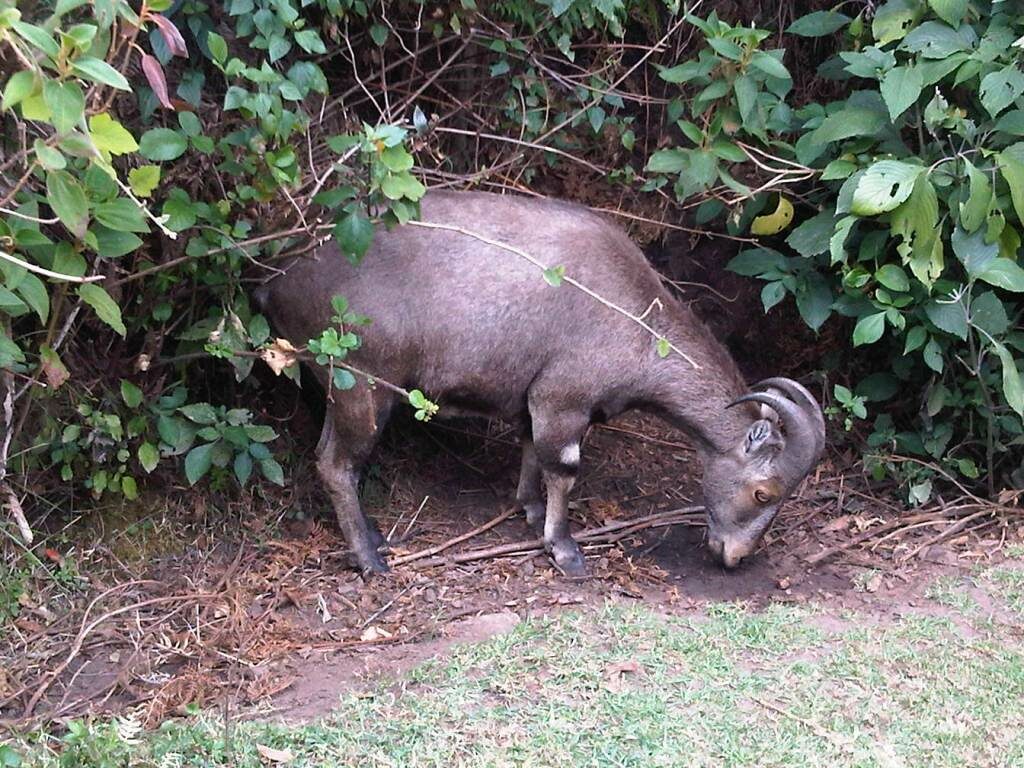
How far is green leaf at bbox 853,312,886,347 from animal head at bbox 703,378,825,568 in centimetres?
45

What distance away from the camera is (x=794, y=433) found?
573cm

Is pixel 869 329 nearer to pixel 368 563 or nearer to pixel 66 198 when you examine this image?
pixel 368 563

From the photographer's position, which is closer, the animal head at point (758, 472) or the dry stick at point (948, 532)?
the animal head at point (758, 472)

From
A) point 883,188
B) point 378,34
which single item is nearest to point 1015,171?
point 883,188

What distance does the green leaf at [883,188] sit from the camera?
19.0ft

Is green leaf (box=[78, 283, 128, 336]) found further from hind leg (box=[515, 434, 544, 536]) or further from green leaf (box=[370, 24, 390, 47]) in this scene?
hind leg (box=[515, 434, 544, 536])

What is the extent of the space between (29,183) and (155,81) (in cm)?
102

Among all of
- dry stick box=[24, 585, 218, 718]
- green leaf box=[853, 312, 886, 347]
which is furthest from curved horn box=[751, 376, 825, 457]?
dry stick box=[24, 585, 218, 718]

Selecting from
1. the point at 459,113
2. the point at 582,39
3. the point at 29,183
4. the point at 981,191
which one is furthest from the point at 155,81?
the point at 981,191

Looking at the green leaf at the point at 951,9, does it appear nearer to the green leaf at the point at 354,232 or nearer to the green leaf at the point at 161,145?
the green leaf at the point at 354,232

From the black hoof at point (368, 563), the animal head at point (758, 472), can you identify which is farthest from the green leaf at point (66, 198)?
the animal head at point (758, 472)

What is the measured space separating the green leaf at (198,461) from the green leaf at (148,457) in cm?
15

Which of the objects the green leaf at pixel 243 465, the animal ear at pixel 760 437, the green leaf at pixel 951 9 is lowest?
the animal ear at pixel 760 437

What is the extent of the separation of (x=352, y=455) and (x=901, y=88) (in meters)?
3.55
